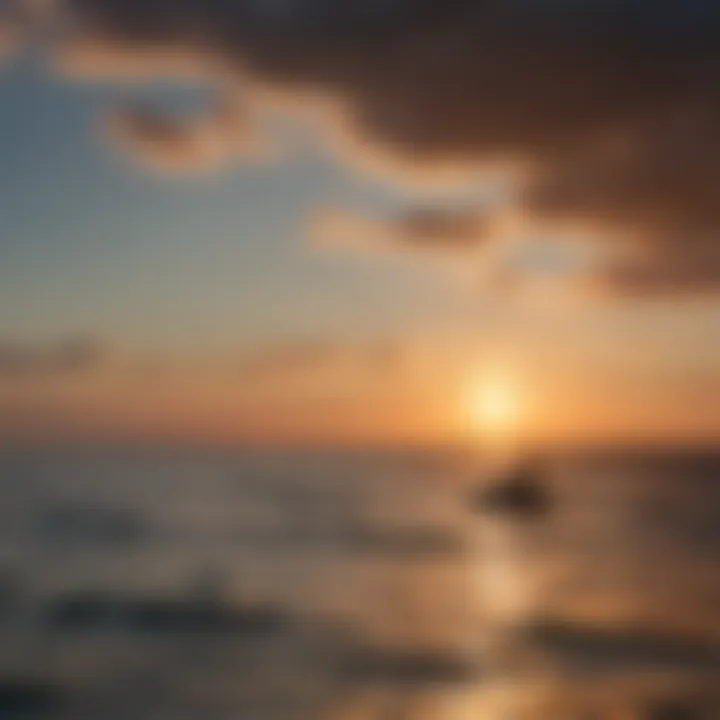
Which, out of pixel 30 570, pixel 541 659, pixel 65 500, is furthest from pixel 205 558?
pixel 65 500

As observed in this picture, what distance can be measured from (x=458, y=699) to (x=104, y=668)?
6801 mm

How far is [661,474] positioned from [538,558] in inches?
3595

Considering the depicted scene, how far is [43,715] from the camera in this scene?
15711 millimetres

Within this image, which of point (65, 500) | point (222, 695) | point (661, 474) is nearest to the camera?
point (222, 695)

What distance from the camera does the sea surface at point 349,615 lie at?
1669 cm

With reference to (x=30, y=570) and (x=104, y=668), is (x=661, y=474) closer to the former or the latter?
(x=30, y=570)

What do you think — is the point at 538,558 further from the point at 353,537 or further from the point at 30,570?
the point at 30,570

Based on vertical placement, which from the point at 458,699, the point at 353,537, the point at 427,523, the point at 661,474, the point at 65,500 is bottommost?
the point at 458,699

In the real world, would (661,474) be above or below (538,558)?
above

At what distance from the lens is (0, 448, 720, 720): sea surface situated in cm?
1669

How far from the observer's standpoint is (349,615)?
82.1ft

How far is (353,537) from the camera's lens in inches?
1734

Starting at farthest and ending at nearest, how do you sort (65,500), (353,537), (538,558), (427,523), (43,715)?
(65,500), (427,523), (353,537), (538,558), (43,715)

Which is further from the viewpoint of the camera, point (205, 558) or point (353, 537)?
point (353, 537)
